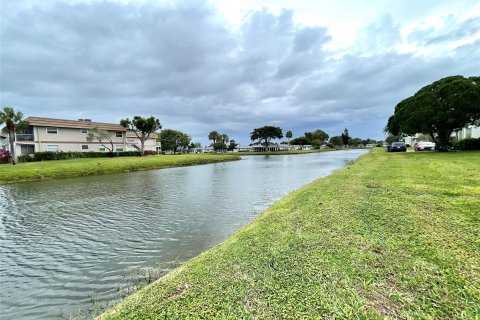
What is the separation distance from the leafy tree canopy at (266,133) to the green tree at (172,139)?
32.1 m

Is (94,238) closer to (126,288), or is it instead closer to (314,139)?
(126,288)

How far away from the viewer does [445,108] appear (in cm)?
2784

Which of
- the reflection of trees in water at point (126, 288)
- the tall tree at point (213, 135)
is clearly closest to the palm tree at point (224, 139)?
the tall tree at point (213, 135)

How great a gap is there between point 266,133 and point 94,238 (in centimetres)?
10822

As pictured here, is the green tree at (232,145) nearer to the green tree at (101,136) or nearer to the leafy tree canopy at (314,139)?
the leafy tree canopy at (314,139)

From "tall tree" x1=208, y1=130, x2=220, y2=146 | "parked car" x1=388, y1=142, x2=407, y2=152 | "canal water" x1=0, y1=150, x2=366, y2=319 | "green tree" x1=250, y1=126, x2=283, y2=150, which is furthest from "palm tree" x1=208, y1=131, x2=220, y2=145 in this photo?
"canal water" x1=0, y1=150, x2=366, y2=319

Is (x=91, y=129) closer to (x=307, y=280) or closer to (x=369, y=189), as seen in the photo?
(x=369, y=189)

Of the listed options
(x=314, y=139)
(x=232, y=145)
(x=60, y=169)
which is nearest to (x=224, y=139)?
(x=232, y=145)

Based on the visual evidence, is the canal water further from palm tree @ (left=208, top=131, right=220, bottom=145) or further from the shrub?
palm tree @ (left=208, top=131, right=220, bottom=145)

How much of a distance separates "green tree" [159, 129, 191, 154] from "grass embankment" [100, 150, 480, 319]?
9278 cm

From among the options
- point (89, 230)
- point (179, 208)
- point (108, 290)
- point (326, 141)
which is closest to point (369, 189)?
point (179, 208)

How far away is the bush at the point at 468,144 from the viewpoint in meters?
30.1

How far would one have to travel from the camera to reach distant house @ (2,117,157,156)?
40.8m

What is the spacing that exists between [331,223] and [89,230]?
7.83 metres
